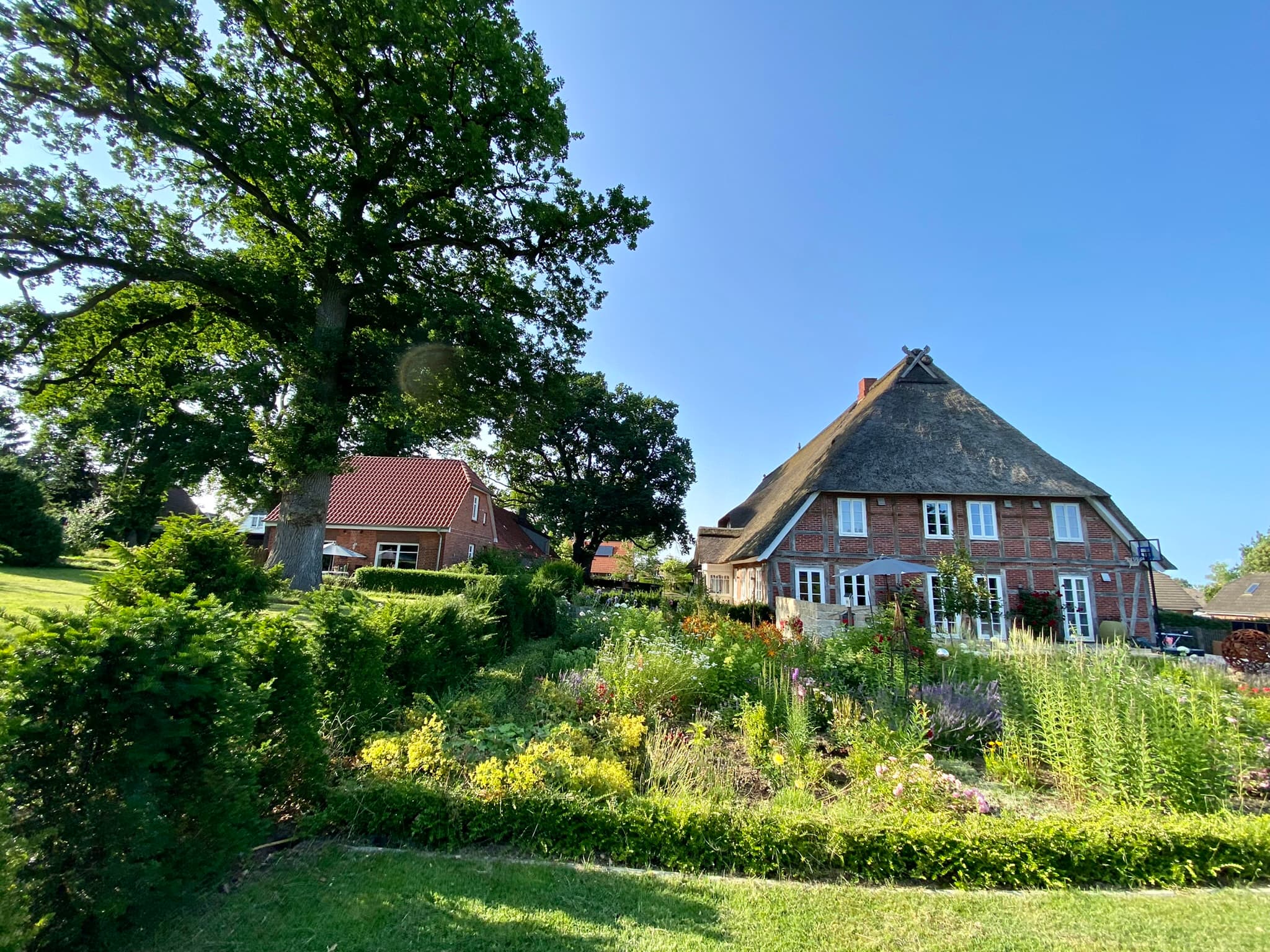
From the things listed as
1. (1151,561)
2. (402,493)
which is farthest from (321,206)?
(1151,561)

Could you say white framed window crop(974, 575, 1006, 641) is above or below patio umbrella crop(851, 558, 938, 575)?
below

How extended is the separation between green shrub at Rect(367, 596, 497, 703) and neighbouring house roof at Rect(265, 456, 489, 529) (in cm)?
1700

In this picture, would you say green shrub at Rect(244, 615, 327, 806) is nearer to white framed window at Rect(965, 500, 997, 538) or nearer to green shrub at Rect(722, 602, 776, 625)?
green shrub at Rect(722, 602, 776, 625)

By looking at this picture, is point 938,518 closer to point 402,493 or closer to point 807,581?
point 807,581

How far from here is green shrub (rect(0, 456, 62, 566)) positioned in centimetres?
1483

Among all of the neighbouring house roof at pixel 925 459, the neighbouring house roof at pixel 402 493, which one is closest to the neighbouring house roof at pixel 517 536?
the neighbouring house roof at pixel 402 493

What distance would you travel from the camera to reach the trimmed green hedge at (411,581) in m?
Result: 18.4

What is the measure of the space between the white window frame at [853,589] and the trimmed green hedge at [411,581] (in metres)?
13.1

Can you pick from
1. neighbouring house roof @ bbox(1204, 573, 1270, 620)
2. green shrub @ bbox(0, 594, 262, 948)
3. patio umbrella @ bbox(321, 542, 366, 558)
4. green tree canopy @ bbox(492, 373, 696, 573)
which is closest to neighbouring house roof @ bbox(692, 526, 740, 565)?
green tree canopy @ bbox(492, 373, 696, 573)

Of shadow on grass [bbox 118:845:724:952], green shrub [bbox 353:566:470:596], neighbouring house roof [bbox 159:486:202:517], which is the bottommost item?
shadow on grass [bbox 118:845:724:952]

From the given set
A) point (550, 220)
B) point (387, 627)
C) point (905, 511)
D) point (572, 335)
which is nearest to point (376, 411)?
point (572, 335)

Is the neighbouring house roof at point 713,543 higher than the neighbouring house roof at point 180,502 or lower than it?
lower

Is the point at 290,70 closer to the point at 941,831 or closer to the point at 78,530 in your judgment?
the point at 941,831

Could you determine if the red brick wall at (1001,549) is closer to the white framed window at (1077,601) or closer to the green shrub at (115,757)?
the white framed window at (1077,601)
